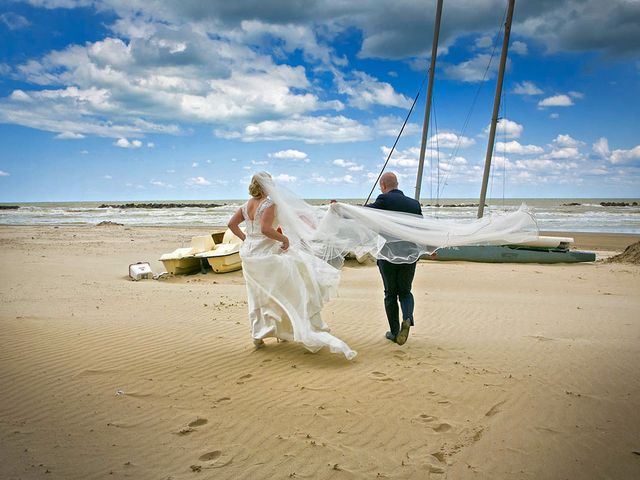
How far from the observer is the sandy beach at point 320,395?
3928 millimetres

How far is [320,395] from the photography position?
17.0 ft

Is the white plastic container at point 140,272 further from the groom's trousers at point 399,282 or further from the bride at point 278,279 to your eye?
the groom's trousers at point 399,282

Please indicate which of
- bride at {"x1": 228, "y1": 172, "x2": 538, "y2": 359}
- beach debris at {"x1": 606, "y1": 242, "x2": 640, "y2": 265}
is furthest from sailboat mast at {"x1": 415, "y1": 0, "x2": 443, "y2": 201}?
bride at {"x1": 228, "y1": 172, "x2": 538, "y2": 359}

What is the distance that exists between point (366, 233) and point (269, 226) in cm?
158

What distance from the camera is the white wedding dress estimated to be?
20.0ft

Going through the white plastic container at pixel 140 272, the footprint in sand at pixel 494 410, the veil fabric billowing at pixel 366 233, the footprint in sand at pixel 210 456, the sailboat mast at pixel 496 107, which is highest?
the sailboat mast at pixel 496 107

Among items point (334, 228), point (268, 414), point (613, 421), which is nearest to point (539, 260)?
point (334, 228)

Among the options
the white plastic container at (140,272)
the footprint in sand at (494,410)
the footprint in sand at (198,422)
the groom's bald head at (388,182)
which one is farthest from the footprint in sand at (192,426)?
the white plastic container at (140,272)

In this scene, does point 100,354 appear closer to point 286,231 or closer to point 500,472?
point 286,231

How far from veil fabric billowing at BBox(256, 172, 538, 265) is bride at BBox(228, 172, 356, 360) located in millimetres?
249

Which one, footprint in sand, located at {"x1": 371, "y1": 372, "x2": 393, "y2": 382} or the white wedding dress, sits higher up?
the white wedding dress

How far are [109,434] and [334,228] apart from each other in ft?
12.6

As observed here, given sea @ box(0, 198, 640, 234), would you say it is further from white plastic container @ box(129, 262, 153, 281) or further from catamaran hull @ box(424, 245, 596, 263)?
white plastic container @ box(129, 262, 153, 281)

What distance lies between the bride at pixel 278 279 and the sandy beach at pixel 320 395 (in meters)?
0.37
